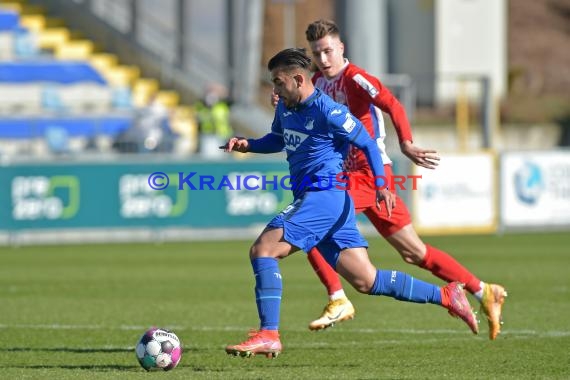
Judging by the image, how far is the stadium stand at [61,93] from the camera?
22125mm

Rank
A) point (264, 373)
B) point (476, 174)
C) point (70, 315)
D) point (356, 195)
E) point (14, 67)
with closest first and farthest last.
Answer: point (264, 373) < point (356, 195) < point (70, 315) < point (476, 174) < point (14, 67)

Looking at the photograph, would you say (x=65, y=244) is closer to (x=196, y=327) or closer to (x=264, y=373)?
(x=196, y=327)

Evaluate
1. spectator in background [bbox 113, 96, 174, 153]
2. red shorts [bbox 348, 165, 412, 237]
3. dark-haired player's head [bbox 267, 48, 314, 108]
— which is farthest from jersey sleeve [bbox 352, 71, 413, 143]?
spectator in background [bbox 113, 96, 174, 153]

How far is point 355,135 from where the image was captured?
8234mm

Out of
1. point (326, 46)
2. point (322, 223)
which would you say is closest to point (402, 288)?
point (322, 223)

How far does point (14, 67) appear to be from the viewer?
26.6 metres

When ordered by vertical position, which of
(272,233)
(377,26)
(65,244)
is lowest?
(65,244)

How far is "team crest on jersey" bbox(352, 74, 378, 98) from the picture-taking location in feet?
30.5

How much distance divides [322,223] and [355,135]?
0.58m

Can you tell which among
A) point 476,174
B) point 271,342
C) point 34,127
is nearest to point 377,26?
point 476,174

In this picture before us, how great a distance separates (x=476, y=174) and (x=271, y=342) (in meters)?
13.9

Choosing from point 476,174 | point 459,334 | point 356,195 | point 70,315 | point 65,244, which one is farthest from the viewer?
point 476,174

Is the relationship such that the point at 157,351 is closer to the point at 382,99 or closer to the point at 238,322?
the point at 382,99

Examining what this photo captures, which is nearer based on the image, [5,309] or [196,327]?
[196,327]
